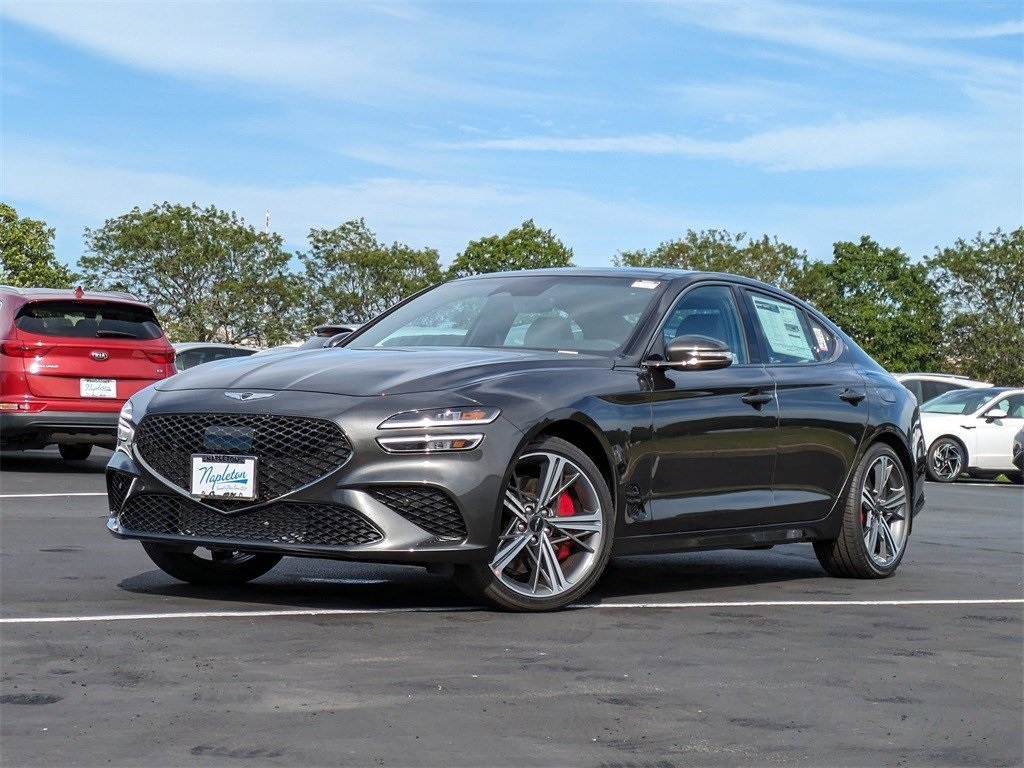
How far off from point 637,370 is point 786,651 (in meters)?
1.72

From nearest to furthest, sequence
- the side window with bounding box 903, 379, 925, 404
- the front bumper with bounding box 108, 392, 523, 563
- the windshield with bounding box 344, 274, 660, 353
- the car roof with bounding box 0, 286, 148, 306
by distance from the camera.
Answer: the front bumper with bounding box 108, 392, 523, 563
the windshield with bounding box 344, 274, 660, 353
the car roof with bounding box 0, 286, 148, 306
the side window with bounding box 903, 379, 925, 404

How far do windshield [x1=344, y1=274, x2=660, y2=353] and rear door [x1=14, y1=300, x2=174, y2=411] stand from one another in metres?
7.50

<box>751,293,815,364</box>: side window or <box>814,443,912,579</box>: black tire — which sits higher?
<box>751,293,815,364</box>: side window

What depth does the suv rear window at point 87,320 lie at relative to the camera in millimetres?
15453

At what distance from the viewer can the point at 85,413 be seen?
1534cm

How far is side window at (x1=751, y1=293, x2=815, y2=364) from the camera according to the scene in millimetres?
8758

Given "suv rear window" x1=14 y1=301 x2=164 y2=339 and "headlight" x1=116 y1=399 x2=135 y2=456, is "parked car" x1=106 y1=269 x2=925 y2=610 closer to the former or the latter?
"headlight" x1=116 y1=399 x2=135 y2=456

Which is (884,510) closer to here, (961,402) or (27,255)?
(961,402)

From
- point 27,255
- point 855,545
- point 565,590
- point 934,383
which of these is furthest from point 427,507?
point 27,255

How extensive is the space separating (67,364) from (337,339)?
7.57 m

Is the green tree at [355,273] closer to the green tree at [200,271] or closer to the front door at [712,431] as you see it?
the green tree at [200,271]

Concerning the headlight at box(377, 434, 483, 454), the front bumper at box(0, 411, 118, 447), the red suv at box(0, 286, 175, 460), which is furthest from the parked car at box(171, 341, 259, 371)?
the headlight at box(377, 434, 483, 454)

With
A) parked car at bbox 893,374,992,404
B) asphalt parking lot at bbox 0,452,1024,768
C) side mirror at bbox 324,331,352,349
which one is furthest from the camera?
parked car at bbox 893,374,992,404

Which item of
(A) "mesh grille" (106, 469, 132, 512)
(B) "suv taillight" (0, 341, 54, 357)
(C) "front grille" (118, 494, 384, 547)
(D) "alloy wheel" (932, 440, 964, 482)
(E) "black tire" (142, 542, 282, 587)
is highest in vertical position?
(B) "suv taillight" (0, 341, 54, 357)
